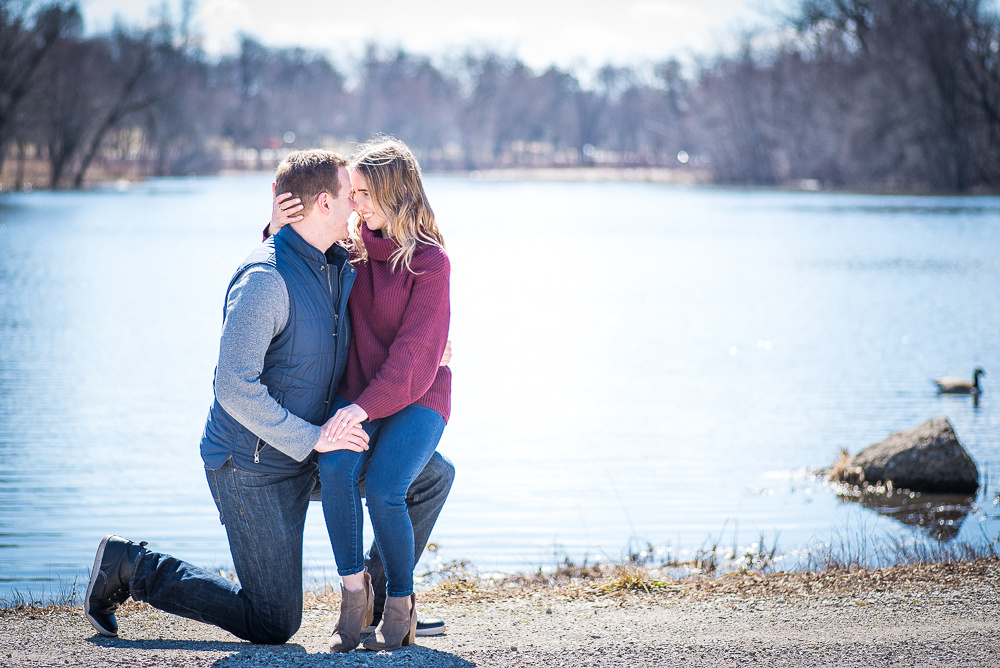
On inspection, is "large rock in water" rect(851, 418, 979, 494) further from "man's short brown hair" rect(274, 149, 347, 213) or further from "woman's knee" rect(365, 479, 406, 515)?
"man's short brown hair" rect(274, 149, 347, 213)

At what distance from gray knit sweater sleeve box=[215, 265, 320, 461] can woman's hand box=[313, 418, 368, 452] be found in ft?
0.13

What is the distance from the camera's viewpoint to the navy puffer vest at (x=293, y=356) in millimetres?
3600

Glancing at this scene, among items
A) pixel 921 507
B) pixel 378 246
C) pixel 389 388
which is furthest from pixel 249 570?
pixel 921 507

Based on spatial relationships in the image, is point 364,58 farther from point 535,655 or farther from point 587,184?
point 535,655

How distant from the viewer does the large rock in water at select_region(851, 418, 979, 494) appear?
24.9 ft

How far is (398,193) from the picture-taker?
3.63m

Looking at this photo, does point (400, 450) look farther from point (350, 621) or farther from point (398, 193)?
point (398, 193)

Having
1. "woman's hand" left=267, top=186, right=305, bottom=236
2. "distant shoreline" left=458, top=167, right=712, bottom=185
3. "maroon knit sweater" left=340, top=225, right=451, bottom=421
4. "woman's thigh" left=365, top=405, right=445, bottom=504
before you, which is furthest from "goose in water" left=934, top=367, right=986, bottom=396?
"distant shoreline" left=458, top=167, right=712, bottom=185

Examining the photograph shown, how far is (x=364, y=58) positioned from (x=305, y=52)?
Answer: 7.56m

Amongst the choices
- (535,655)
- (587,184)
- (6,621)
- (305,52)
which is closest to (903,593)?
(535,655)

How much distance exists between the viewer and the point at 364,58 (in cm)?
12244

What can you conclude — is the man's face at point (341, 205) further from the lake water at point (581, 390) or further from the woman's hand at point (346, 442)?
the lake water at point (581, 390)

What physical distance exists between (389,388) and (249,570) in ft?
2.71

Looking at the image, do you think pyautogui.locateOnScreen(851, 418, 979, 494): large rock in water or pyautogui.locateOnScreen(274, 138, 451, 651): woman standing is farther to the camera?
pyautogui.locateOnScreen(851, 418, 979, 494): large rock in water
